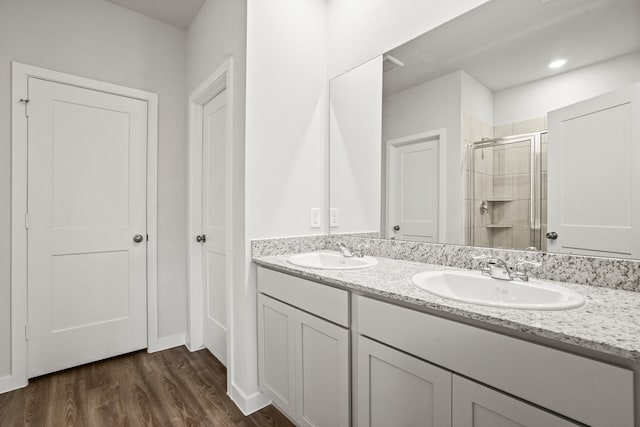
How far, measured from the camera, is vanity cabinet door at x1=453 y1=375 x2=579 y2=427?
0.72 meters

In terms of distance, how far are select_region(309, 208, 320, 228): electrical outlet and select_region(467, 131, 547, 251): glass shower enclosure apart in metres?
0.95

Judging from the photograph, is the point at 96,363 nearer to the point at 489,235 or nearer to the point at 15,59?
the point at 15,59

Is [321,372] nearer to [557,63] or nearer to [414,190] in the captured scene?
[414,190]

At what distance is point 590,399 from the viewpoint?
2.15 feet

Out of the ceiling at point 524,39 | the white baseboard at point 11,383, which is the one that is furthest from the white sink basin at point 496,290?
the white baseboard at point 11,383

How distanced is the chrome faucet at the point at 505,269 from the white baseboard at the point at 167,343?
241cm

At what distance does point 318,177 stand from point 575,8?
1.43 m

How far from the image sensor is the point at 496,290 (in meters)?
1.15

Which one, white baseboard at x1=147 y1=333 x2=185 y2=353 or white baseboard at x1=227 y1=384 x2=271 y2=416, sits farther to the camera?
white baseboard at x1=147 y1=333 x2=185 y2=353

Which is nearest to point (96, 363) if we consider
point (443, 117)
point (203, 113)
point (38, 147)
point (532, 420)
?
point (38, 147)

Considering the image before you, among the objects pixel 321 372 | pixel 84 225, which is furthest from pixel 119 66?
pixel 321 372

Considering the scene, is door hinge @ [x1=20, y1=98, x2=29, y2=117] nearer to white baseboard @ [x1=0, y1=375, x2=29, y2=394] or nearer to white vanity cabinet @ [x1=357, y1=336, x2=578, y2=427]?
white baseboard @ [x1=0, y1=375, x2=29, y2=394]

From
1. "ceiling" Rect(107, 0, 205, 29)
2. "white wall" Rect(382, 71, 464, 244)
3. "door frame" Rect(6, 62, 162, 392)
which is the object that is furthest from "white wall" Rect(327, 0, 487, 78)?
"door frame" Rect(6, 62, 162, 392)

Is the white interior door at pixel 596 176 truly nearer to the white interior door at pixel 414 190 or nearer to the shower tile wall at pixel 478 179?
the shower tile wall at pixel 478 179
